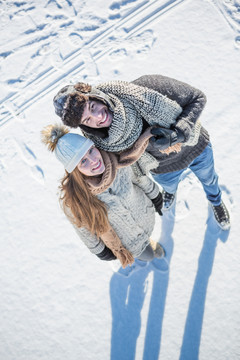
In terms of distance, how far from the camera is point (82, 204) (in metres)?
1.29

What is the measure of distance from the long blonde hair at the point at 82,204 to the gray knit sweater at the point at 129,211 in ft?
0.20

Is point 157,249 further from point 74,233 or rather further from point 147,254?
point 74,233

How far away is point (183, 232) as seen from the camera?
7.47 ft

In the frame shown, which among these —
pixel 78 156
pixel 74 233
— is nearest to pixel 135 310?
pixel 74 233

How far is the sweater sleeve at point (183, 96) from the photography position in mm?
1291

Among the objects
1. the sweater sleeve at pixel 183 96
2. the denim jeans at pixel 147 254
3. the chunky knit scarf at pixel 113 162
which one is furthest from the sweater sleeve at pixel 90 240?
the sweater sleeve at pixel 183 96

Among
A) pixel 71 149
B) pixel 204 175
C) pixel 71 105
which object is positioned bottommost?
pixel 204 175

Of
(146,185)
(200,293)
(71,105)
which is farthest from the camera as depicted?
(200,293)

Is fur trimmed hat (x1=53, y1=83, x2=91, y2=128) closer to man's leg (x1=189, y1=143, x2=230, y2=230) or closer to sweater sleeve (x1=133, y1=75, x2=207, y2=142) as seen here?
sweater sleeve (x1=133, y1=75, x2=207, y2=142)

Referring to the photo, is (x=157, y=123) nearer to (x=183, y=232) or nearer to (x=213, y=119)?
(x=183, y=232)

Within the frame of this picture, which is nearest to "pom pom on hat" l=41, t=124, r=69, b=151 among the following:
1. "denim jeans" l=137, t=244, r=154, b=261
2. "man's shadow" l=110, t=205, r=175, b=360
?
"denim jeans" l=137, t=244, r=154, b=261

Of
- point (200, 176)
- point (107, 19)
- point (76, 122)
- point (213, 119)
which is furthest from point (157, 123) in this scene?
point (107, 19)

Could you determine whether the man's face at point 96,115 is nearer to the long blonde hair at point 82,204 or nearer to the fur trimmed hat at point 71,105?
the fur trimmed hat at point 71,105

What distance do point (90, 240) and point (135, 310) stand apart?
111 cm
